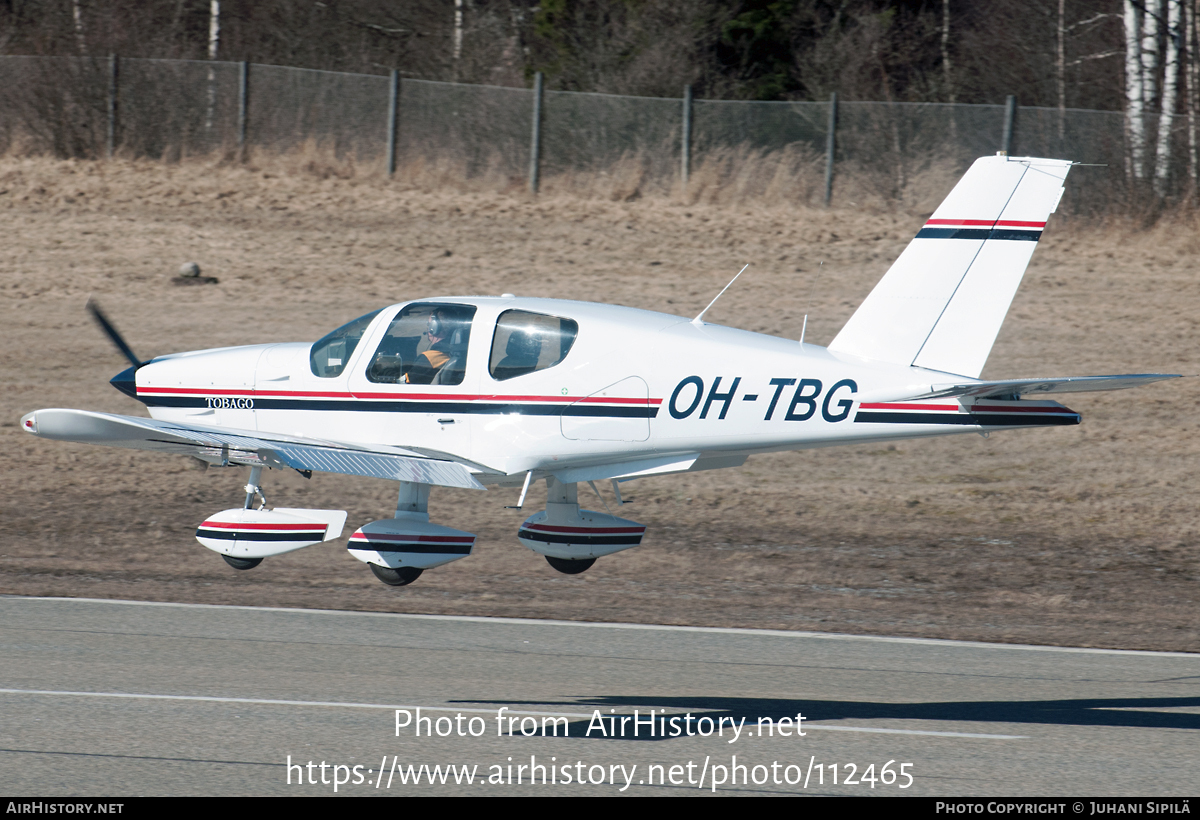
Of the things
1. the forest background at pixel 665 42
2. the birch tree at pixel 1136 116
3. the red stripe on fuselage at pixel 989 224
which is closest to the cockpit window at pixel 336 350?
the red stripe on fuselage at pixel 989 224

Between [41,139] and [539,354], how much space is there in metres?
21.9

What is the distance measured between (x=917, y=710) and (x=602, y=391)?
3.66 meters

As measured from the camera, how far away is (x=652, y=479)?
19.1 meters

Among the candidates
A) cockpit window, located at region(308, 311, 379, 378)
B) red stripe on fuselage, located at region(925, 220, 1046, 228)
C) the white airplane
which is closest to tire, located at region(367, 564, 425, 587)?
the white airplane

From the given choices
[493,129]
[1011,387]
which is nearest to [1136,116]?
[493,129]

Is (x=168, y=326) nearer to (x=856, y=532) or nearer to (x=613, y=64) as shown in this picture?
(x=856, y=532)

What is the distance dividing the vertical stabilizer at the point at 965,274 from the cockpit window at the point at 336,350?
155 inches

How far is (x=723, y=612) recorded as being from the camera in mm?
14602

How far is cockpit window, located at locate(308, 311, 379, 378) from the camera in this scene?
1115cm

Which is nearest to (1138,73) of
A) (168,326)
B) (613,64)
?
(613,64)

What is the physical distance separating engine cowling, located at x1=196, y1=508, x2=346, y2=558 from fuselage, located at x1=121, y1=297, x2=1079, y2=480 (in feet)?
2.70

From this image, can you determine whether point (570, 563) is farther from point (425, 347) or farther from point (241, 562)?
point (241, 562)

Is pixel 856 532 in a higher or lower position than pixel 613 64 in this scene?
lower

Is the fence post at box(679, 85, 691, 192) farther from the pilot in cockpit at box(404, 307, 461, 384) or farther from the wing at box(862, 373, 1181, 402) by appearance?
the wing at box(862, 373, 1181, 402)
